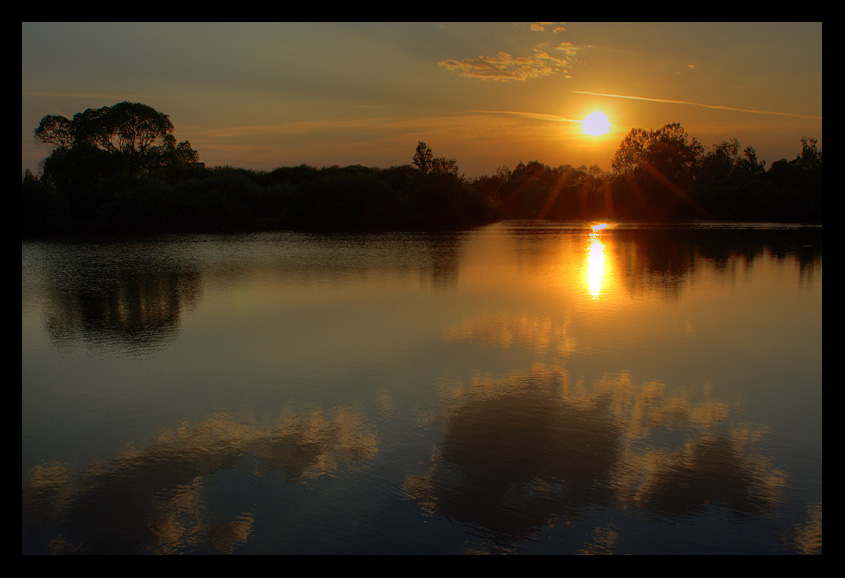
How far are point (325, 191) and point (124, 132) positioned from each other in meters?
24.2

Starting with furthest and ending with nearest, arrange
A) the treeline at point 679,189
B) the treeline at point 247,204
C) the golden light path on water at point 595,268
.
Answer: the treeline at point 679,189, the treeline at point 247,204, the golden light path on water at point 595,268

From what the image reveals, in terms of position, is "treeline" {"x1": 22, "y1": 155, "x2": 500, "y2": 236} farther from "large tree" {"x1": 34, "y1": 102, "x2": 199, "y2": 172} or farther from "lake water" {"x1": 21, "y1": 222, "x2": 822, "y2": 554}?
"lake water" {"x1": 21, "y1": 222, "x2": 822, "y2": 554}

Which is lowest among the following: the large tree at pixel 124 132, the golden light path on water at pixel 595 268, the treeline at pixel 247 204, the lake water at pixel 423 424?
the lake water at pixel 423 424

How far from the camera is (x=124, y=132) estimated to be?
202 ft

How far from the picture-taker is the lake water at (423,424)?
417cm

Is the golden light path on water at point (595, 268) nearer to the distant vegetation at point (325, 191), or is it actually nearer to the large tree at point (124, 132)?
the distant vegetation at point (325, 191)

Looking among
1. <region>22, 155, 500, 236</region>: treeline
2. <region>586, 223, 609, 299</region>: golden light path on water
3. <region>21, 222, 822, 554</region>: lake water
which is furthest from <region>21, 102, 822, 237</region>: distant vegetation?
<region>21, 222, 822, 554</region>: lake water

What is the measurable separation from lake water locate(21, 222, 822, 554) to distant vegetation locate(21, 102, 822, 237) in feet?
124

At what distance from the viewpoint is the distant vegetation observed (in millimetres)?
48531

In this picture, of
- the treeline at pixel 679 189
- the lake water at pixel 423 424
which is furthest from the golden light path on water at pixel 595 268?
the treeline at pixel 679 189

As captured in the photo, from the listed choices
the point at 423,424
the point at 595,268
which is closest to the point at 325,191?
the point at 595,268

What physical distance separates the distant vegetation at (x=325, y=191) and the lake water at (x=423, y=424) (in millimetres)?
37668
